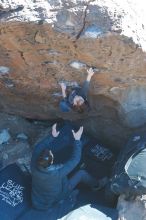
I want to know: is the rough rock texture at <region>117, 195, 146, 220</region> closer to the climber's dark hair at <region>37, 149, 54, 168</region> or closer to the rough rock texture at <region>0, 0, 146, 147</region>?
the climber's dark hair at <region>37, 149, 54, 168</region>

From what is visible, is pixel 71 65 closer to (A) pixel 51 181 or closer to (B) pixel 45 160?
(B) pixel 45 160

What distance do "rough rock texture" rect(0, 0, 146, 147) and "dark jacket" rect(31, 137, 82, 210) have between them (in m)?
0.68

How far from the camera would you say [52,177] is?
4.95 metres

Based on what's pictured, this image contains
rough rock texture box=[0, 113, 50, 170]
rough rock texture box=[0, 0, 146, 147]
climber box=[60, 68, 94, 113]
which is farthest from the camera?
rough rock texture box=[0, 113, 50, 170]

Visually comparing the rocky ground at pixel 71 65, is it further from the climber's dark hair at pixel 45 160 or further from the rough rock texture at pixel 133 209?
the climber's dark hair at pixel 45 160

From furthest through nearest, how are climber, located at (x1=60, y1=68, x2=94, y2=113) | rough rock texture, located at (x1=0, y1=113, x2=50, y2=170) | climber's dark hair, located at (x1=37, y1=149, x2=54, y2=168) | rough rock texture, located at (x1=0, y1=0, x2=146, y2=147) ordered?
rough rock texture, located at (x1=0, y1=113, x2=50, y2=170)
climber, located at (x1=60, y1=68, x2=94, y2=113)
climber's dark hair, located at (x1=37, y1=149, x2=54, y2=168)
rough rock texture, located at (x1=0, y1=0, x2=146, y2=147)

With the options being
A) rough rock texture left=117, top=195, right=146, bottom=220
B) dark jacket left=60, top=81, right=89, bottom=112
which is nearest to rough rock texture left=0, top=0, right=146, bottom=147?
dark jacket left=60, top=81, right=89, bottom=112

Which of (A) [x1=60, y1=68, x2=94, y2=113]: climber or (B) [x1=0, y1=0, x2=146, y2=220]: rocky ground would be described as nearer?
(B) [x1=0, y1=0, x2=146, y2=220]: rocky ground

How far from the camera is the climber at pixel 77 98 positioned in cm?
498

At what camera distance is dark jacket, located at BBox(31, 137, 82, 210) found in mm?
4945

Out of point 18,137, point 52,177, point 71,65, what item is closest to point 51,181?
point 52,177

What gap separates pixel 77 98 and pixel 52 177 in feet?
2.67

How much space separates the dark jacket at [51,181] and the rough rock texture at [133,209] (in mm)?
628

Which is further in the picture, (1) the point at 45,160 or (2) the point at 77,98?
(2) the point at 77,98
